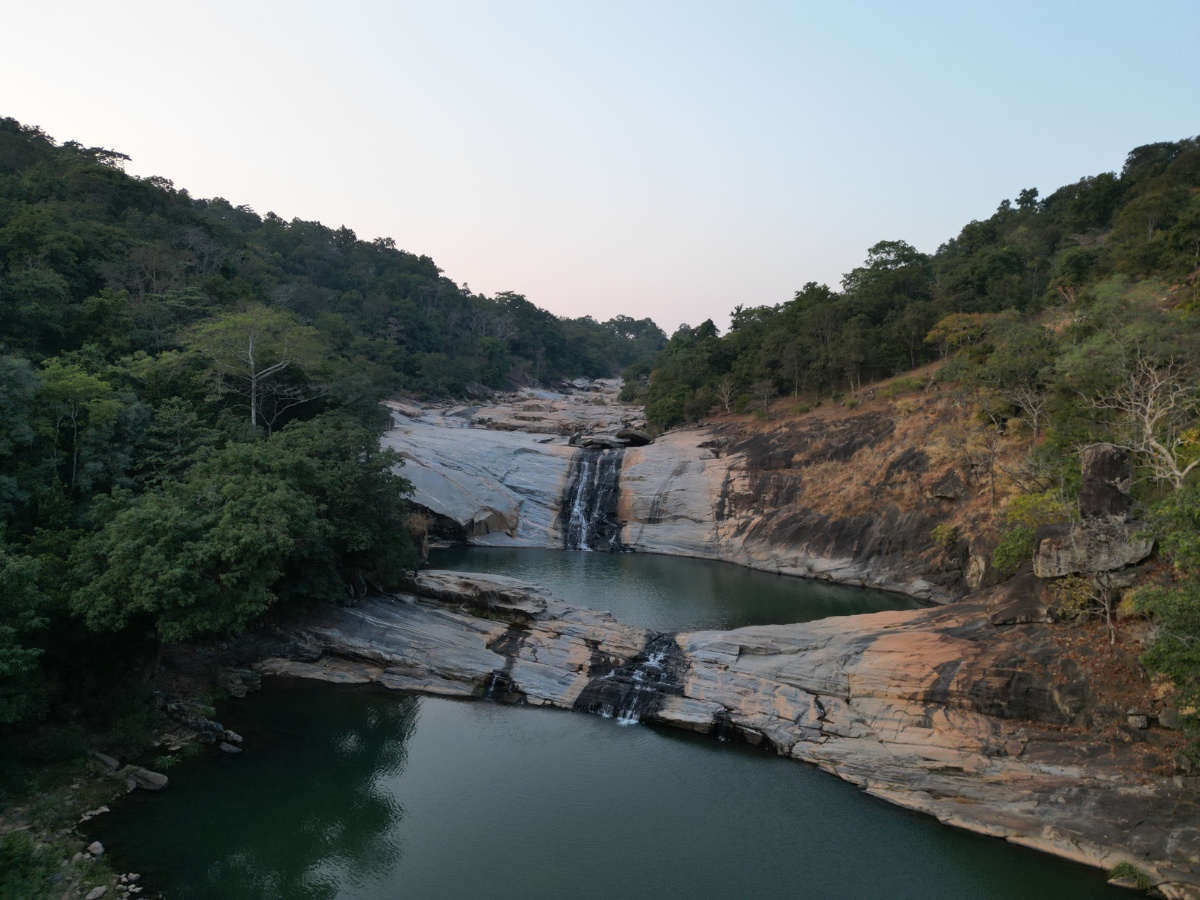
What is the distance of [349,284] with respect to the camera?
7619cm

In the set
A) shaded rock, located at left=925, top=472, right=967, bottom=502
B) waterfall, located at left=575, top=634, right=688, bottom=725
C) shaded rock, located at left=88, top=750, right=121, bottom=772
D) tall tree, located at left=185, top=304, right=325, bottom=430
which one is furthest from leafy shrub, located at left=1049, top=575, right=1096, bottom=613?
tall tree, located at left=185, top=304, right=325, bottom=430

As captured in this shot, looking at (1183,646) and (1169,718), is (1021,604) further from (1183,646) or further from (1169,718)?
(1183,646)

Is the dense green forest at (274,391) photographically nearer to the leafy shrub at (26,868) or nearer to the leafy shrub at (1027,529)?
the leafy shrub at (1027,529)

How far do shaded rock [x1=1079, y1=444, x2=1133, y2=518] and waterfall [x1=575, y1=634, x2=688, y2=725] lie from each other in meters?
10.9

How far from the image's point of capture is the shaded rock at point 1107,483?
1720 cm

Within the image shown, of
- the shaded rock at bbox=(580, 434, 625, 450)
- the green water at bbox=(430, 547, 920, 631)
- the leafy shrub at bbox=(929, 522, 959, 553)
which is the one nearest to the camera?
the green water at bbox=(430, 547, 920, 631)

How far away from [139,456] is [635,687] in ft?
52.6

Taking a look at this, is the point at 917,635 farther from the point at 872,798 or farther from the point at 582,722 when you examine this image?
the point at 582,722

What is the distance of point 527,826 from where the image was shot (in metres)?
13.8

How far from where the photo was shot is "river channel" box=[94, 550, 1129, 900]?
12141mm

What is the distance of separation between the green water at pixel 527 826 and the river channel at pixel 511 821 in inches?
1.4

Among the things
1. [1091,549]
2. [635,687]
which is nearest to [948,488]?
[1091,549]

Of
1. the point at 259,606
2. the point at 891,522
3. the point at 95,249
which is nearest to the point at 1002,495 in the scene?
the point at 891,522

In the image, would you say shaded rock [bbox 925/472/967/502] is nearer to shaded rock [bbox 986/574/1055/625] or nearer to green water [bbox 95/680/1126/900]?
shaded rock [bbox 986/574/1055/625]
